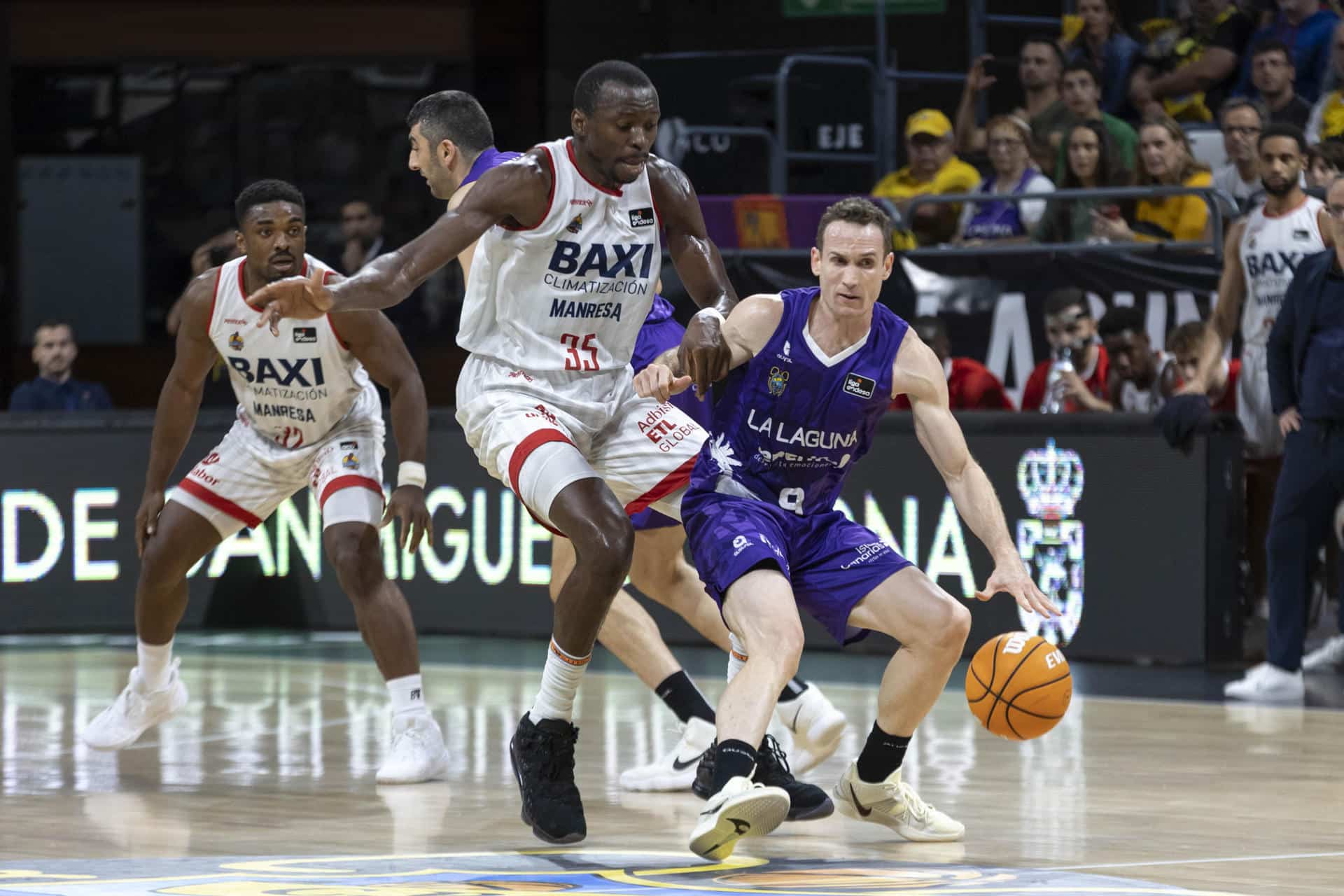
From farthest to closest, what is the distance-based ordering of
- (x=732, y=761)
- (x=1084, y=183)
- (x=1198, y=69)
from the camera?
(x=1198, y=69) < (x=1084, y=183) < (x=732, y=761)

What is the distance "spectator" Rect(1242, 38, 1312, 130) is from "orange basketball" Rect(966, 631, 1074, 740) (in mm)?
6927

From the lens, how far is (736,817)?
524 cm

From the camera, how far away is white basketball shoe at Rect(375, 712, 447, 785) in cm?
718

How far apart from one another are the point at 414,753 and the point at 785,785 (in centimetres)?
150

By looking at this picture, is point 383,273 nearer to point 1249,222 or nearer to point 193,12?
point 1249,222

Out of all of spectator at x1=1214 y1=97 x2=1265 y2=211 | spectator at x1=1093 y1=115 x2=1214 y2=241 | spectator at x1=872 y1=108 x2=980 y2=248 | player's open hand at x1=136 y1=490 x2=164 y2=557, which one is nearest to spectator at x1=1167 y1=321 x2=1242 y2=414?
spectator at x1=1093 y1=115 x2=1214 y2=241

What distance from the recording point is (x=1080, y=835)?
6.11 m

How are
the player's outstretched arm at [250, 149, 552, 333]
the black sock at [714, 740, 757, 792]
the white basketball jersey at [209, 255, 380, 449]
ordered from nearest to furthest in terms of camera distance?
the black sock at [714, 740, 757, 792] → the player's outstretched arm at [250, 149, 552, 333] → the white basketball jersey at [209, 255, 380, 449]

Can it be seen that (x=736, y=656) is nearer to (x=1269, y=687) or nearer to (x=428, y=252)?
(x=428, y=252)

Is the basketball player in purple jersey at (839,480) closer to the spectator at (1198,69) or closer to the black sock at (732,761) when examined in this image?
the black sock at (732,761)

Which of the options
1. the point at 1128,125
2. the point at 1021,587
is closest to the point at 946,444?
the point at 1021,587

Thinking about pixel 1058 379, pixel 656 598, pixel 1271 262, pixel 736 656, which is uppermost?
pixel 1271 262

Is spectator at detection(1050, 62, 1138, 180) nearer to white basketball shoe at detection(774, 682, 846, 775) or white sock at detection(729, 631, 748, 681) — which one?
white basketball shoe at detection(774, 682, 846, 775)

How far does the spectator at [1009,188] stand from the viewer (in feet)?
39.7
